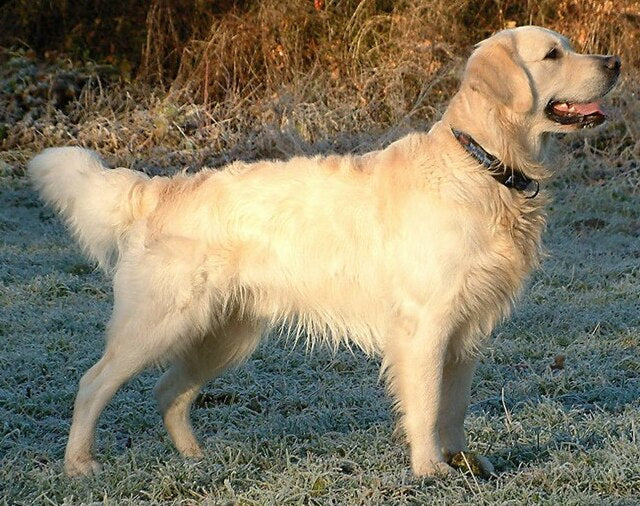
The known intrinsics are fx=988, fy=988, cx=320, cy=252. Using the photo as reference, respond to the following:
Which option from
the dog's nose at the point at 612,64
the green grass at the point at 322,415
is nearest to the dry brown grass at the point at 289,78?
the green grass at the point at 322,415

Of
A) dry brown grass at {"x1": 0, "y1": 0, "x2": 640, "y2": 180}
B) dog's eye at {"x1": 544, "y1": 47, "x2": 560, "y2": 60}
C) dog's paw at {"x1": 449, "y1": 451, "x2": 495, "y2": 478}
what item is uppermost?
dog's eye at {"x1": 544, "y1": 47, "x2": 560, "y2": 60}

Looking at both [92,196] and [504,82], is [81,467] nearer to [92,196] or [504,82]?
[92,196]

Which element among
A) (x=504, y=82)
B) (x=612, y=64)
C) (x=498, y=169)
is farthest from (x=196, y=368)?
(x=612, y=64)

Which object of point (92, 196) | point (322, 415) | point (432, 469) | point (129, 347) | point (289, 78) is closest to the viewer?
point (432, 469)

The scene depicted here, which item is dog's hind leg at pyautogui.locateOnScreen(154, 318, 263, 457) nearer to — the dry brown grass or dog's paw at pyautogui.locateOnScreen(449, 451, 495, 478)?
dog's paw at pyautogui.locateOnScreen(449, 451, 495, 478)

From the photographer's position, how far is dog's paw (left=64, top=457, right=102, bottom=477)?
3826 millimetres

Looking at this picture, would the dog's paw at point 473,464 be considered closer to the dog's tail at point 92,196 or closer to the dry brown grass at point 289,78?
the dog's tail at point 92,196

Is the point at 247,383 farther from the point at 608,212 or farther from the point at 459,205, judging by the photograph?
the point at 608,212

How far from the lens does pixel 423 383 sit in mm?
3691

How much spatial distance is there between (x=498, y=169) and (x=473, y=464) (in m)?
1.13

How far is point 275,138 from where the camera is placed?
10.4m

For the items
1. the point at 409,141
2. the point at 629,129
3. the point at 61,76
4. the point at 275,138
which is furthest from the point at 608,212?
the point at 61,76

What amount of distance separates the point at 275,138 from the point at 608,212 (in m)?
3.47

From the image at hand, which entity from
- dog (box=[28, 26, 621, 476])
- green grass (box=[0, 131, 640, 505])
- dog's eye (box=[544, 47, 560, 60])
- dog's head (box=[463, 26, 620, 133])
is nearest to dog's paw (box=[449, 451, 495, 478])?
dog (box=[28, 26, 621, 476])
